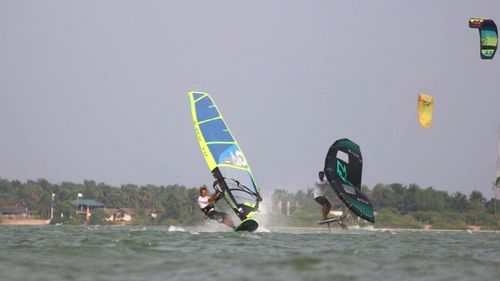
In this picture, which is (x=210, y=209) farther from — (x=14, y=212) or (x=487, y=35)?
(x=14, y=212)

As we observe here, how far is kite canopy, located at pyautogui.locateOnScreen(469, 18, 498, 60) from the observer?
85.7 ft

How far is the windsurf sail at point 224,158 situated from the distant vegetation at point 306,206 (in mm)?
34201

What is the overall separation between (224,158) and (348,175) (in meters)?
4.98

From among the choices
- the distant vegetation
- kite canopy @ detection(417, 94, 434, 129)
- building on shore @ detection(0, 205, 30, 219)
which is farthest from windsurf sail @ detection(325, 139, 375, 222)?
building on shore @ detection(0, 205, 30, 219)

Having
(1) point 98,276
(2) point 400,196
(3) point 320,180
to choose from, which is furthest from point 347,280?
(2) point 400,196

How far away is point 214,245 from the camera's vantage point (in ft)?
55.0

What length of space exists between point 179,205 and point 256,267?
7730cm

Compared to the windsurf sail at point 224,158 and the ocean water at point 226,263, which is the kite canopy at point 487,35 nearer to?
the windsurf sail at point 224,158

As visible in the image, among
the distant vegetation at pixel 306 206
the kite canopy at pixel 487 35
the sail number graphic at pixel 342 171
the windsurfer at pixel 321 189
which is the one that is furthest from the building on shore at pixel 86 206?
the sail number graphic at pixel 342 171

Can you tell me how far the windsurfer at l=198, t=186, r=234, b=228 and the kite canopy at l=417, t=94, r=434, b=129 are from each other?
7224 mm

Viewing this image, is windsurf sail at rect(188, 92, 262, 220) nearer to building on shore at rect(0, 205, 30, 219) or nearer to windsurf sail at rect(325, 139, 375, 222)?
windsurf sail at rect(325, 139, 375, 222)

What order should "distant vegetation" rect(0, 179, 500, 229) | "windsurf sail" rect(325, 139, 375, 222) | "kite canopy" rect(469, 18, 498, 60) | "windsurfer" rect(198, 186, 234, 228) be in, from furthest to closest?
"distant vegetation" rect(0, 179, 500, 229), "kite canopy" rect(469, 18, 498, 60), "windsurfer" rect(198, 186, 234, 228), "windsurf sail" rect(325, 139, 375, 222)

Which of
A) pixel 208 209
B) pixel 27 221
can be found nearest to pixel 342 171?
pixel 208 209

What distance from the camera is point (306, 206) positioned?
7131cm
